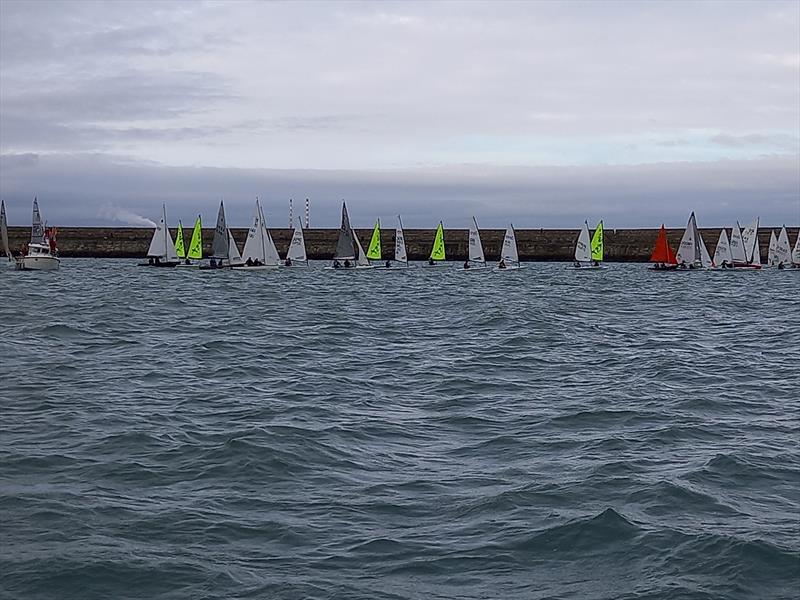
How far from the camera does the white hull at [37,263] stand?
66.2 meters

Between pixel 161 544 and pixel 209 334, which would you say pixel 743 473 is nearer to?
pixel 161 544

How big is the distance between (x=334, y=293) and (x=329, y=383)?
28.4m

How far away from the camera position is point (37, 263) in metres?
66.5

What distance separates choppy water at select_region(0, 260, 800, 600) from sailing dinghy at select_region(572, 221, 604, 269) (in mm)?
51611

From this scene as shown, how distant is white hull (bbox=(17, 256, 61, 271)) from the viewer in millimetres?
66250

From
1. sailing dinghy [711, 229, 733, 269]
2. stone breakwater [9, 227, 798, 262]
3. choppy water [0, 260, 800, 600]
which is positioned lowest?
choppy water [0, 260, 800, 600]

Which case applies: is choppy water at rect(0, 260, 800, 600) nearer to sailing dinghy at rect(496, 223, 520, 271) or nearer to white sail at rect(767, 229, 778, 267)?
sailing dinghy at rect(496, 223, 520, 271)

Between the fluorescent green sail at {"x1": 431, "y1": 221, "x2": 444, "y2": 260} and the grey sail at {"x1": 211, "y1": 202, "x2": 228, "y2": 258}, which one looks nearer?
the grey sail at {"x1": 211, "y1": 202, "x2": 228, "y2": 258}

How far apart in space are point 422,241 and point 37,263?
44889 mm

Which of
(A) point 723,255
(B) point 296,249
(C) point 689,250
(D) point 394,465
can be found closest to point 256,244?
(B) point 296,249

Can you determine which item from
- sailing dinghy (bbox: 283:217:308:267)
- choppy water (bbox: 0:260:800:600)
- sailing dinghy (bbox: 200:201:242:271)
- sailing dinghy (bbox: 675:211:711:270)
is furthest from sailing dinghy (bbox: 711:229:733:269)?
choppy water (bbox: 0:260:800:600)

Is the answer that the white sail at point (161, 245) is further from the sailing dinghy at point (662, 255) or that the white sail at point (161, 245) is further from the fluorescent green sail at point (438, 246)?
the sailing dinghy at point (662, 255)

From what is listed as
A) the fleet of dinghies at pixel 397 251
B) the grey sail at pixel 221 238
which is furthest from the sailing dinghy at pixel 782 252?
the grey sail at pixel 221 238

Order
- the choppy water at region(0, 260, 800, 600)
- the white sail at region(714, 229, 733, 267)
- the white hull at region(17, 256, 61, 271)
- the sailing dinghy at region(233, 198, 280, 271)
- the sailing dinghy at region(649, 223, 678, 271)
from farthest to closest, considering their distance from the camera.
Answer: the white sail at region(714, 229, 733, 267) → the sailing dinghy at region(649, 223, 678, 271) → the sailing dinghy at region(233, 198, 280, 271) → the white hull at region(17, 256, 61, 271) → the choppy water at region(0, 260, 800, 600)
